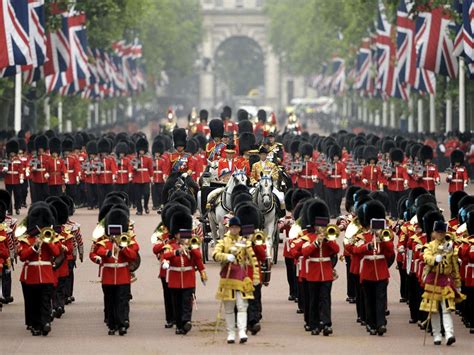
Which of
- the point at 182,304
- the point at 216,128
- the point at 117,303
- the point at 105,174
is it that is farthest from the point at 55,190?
the point at 182,304

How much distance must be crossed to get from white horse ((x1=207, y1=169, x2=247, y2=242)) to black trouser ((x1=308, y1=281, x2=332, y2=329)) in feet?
15.3

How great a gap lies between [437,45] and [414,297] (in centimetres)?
2601

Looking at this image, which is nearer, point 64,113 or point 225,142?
point 225,142

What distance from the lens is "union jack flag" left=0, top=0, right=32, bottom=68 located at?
123ft

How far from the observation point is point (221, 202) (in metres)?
24.3

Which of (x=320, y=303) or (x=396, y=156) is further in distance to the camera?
(x=396, y=156)

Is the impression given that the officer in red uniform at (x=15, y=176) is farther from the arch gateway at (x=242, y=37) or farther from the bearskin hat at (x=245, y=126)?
the arch gateway at (x=242, y=37)

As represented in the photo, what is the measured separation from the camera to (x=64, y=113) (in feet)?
211

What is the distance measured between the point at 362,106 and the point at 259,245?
2904 inches

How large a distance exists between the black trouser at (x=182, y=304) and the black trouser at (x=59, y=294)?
1.77m

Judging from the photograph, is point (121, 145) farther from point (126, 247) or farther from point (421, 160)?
point (126, 247)

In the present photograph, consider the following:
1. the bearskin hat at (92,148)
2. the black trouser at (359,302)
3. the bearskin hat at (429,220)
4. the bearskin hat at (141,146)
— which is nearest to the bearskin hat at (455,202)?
the black trouser at (359,302)

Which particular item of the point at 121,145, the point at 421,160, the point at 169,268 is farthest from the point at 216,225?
the point at 121,145

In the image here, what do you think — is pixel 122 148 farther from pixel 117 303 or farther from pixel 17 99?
pixel 117 303
